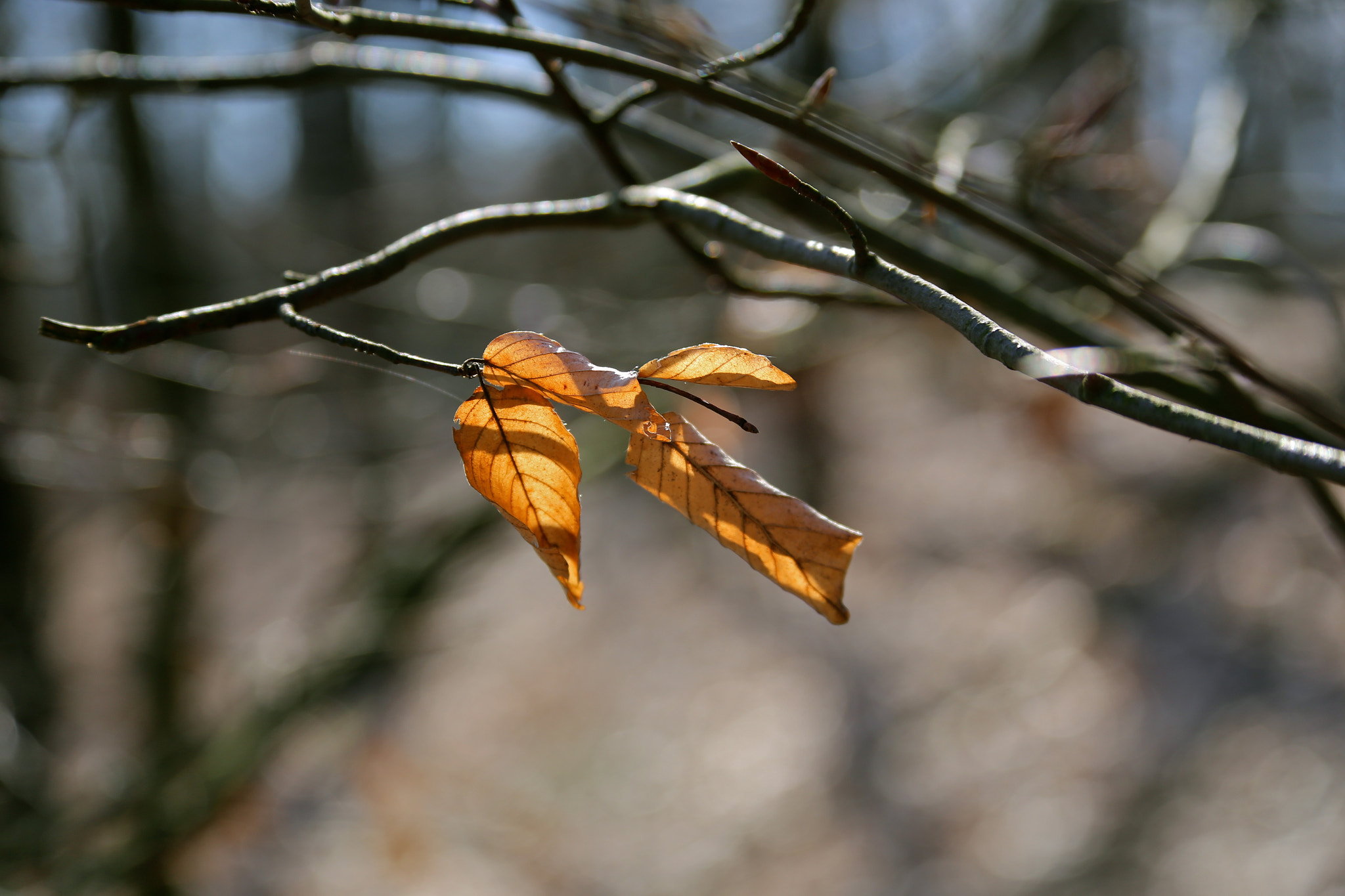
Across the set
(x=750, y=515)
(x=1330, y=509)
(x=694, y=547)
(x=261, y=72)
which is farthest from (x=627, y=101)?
(x=694, y=547)

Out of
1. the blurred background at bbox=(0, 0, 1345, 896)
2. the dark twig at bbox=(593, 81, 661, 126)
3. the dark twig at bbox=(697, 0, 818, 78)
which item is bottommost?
the blurred background at bbox=(0, 0, 1345, 896)

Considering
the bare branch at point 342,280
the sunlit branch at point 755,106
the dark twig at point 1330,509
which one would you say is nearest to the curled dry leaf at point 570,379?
the bare branch at point 342,280

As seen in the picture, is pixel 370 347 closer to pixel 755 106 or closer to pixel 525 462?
pixel 525 462

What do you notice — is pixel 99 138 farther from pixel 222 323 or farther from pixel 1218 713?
pixel 1218 713

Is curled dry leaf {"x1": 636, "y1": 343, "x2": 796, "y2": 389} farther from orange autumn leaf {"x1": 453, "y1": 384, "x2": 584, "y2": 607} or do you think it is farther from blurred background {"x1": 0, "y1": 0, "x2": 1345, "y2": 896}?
blurred background {"x1": 0, "y1": 0, "x2": 1345, "y2": 896}

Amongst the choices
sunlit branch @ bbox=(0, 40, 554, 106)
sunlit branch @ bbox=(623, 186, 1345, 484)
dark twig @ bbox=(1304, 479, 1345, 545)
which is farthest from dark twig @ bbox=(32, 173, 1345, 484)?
dark twig @ bbox=(1304, 479, 1345, 545)

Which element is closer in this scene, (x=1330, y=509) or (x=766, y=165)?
(x=766, y=165)
